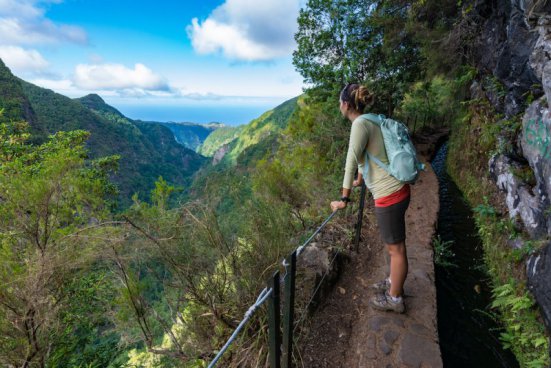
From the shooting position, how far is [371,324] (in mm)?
2527

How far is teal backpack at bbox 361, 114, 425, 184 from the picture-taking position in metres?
1.91

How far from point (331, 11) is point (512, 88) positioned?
17.2ft

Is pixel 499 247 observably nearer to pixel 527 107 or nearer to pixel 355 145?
pixel 527 107

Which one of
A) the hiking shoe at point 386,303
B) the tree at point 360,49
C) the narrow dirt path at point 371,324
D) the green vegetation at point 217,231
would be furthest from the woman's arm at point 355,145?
the tree at point 360,49

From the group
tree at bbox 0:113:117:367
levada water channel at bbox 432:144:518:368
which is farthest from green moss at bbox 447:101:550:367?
tree at bbox 0:113:117:367

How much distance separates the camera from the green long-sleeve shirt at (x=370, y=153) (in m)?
1.91

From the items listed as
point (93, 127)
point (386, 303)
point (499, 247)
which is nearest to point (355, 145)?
point (386, 303)

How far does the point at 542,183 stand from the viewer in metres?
3.22

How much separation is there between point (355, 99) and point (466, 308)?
3.05 metres

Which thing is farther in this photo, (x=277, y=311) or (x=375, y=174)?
(x=375, y=174)

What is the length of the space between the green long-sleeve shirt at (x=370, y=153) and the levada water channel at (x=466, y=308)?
1.98 metres

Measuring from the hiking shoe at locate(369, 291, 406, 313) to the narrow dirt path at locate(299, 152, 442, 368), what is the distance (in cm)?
6

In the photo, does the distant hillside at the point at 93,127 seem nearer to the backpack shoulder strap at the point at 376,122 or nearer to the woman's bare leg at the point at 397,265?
the woman's bare leg at the point at 397,265

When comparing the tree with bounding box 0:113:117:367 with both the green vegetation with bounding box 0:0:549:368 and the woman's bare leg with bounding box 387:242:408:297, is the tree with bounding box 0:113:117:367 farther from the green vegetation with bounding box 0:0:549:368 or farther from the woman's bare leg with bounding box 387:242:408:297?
the woman's bare leg with bounding box 387:242:408:297
